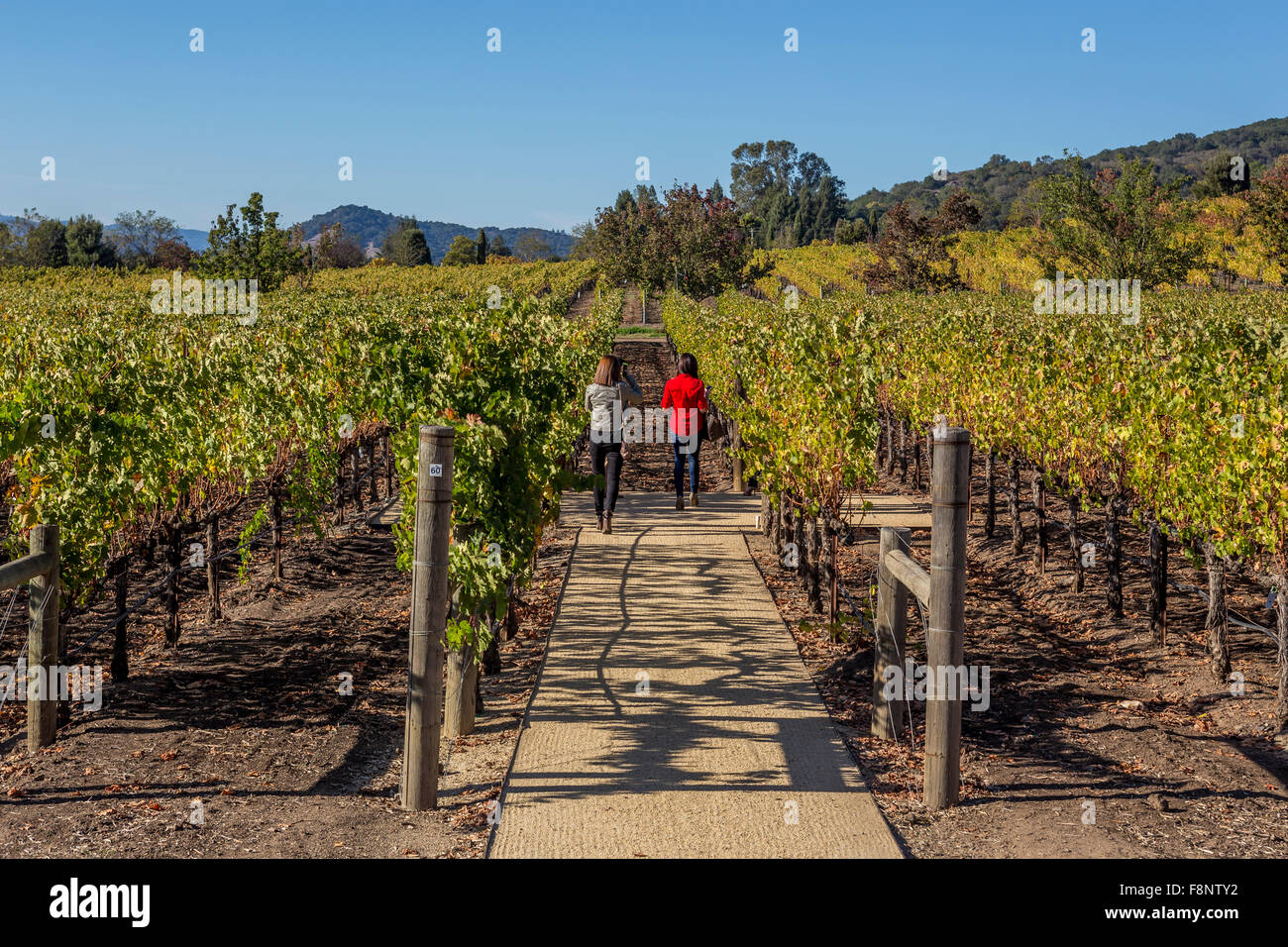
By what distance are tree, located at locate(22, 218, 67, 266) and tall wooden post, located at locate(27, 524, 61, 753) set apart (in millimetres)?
74170

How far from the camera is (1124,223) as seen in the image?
42.1m

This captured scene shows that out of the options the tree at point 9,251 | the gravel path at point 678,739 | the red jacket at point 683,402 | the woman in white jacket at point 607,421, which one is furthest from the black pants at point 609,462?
the tree at point 9,251

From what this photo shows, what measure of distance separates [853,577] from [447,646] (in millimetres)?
5044

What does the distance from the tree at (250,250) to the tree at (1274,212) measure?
120 ft

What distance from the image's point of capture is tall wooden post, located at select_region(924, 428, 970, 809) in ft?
15.1

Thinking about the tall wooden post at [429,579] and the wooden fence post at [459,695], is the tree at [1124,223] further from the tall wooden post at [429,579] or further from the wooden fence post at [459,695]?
the tall wooden post at [429,579]

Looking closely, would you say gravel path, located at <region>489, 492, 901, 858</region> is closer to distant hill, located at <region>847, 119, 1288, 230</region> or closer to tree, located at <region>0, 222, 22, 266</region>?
tree, located at <region>0, 222, 22, 266</region>

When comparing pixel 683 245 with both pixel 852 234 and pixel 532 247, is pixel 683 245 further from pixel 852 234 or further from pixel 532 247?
pixel 532 247

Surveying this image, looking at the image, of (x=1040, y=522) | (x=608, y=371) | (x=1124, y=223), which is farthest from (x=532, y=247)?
(x=1040, y=522)

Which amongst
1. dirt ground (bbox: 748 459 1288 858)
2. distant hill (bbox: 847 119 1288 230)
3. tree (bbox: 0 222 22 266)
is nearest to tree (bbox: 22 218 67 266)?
tree (bbox: 0 222 22 266)

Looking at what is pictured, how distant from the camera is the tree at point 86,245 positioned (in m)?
70.9

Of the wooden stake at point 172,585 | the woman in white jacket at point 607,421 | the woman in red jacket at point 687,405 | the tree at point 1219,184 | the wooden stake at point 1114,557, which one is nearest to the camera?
the wooden stake at point 172,585

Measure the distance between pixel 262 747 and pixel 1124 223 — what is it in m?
43.4

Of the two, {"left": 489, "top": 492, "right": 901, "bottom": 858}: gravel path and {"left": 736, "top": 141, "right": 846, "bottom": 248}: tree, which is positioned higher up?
{"left": 736, "top": 141, "right": 846, "bottom": 248}: tree
